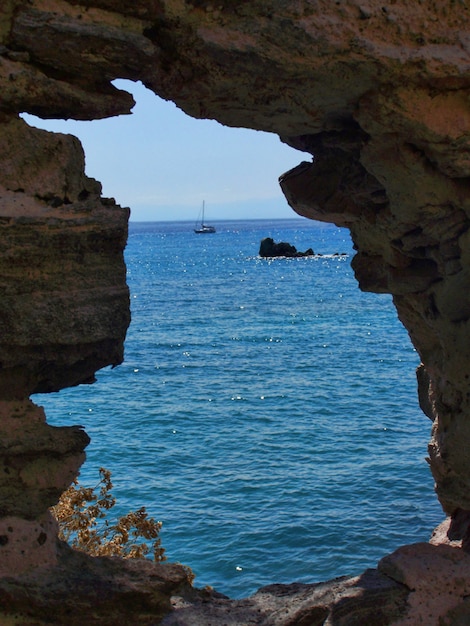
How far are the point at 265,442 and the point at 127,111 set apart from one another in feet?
61.6

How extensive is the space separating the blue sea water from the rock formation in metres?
9.22

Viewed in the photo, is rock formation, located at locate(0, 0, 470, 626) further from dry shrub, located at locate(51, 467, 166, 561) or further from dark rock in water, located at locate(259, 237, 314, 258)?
dark rock in water, located at locate(259, 237, 314, 258)

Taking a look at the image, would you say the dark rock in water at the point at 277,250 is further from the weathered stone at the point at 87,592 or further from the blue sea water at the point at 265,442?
the weathered stone at the point at 87,592

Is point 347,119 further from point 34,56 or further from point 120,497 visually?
point 120,497

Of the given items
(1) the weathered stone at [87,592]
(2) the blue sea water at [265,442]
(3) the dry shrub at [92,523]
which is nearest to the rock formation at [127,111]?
(1) the weathered stone at [87,592]

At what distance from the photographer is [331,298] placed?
68500 mm

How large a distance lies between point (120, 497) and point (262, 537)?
4120 mm

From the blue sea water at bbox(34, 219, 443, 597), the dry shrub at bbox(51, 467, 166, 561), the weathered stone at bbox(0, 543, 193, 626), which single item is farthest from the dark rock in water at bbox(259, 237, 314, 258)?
the weathered stone at bbox(0, 543, 193, 626)

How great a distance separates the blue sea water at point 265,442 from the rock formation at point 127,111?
9.22 meters

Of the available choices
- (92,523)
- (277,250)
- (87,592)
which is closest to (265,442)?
(92,523)

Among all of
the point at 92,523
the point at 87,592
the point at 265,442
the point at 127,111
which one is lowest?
the point at 265,442

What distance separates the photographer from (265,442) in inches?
1027

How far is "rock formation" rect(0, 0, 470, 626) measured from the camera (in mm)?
7719

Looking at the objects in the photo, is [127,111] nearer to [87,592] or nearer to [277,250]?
[87,592]
